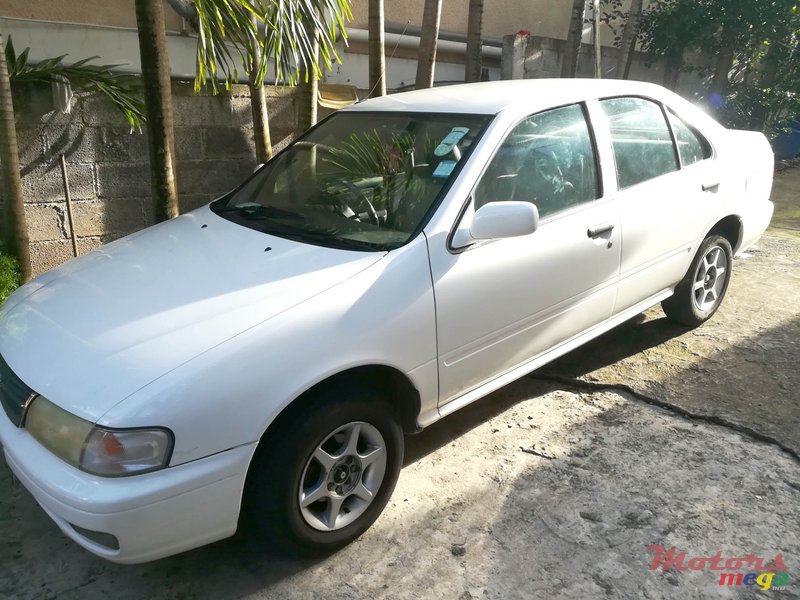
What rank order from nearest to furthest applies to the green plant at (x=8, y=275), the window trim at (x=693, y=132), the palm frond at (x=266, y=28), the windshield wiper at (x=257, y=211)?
the windshield wiper at (x=257, y=211) → the window trim at (x=693, y=132) → the palm frond at (x=266, y=28) → the green plant at (x=8, y=275)

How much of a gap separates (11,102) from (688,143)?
13.8 feet

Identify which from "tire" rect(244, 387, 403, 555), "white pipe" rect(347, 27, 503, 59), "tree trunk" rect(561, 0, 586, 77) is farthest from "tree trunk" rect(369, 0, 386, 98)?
"tire" rect(244, 387, 403, 555)

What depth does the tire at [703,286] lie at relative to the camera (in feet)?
14.3

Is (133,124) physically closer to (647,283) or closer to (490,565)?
(647,283)

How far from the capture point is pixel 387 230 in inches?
114

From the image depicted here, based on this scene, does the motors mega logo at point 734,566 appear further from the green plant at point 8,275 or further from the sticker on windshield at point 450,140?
the green plant at point 8,275

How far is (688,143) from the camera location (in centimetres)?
419

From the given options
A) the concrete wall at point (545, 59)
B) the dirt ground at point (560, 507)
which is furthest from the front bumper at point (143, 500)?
the concrete wall at point (545, 59)

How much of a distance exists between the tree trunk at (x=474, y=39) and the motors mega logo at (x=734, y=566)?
19.2 feet

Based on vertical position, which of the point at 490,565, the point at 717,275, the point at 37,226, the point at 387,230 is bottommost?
the point at 490,565

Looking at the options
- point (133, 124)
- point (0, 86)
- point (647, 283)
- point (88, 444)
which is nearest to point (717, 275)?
point (647, 283)

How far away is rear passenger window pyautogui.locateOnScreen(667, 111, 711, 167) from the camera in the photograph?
4.11 m

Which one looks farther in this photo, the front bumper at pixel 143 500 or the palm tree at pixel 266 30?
the palm tree at pixel 266 30

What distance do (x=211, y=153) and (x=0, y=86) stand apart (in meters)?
2.03
